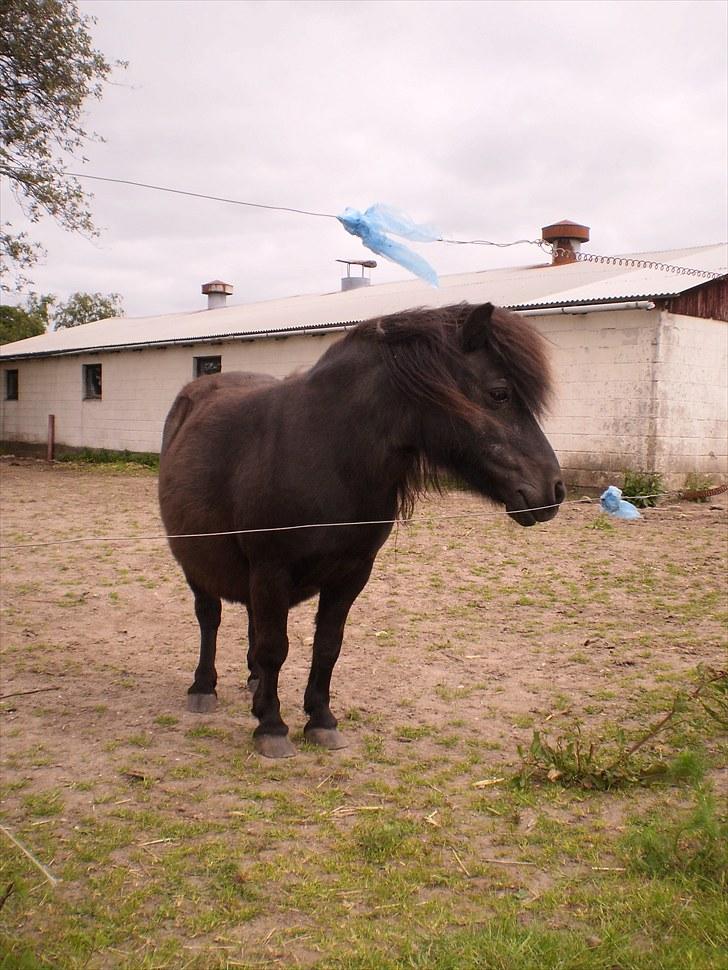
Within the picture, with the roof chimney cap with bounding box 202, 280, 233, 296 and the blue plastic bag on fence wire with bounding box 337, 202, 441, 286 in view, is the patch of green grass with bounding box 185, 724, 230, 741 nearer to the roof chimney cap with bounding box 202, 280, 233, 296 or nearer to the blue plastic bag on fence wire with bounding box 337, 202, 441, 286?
the blue plastic bag on fence wire with bounding box 337, 202, 441, 286

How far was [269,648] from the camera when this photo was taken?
4.01 meters

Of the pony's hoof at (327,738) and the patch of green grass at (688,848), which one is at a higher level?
the patch of green grass at (688,848)

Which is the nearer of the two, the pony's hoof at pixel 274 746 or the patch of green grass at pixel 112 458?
the pony's hoof at pixel 274 746

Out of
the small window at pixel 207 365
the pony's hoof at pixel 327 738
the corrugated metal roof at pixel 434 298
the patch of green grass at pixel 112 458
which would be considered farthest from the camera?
the patch of green grass at pixel 112 458

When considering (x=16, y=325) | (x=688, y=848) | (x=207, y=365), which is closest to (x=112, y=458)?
(x=207, y=365)

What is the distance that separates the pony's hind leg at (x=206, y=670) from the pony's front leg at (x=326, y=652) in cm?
74

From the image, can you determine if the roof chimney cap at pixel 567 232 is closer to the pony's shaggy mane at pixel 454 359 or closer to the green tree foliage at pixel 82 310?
the pony's shaggy mane at pixel 454 359

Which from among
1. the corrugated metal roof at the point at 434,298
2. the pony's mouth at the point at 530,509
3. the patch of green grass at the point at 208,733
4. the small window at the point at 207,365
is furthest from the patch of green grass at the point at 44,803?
the small window at the point at 207,365

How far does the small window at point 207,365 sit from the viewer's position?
20.0m

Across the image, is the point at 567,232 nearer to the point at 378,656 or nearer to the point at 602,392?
the point at 602,392

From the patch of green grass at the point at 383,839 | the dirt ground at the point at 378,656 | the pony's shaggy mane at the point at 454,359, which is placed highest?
the pony's shaggy mane at the point at 454,359

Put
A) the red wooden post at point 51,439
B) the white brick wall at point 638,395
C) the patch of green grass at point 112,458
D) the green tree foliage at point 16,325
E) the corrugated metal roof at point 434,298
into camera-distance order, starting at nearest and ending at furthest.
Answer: the white brick wall at point 638,395
the corrugated metal roof at point 434,298
the patch of green grass at point 112,458
the red wooden post at point 51,439
the green tree foliage at point 16,325

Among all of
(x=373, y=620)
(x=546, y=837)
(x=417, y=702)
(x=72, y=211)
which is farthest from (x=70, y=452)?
(x=546, y=837)

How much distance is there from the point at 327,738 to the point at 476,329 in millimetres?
2135
